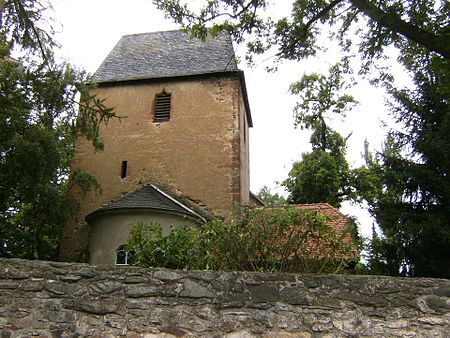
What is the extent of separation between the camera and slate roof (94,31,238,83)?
56.6 feet

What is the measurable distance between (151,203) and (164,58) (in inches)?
292

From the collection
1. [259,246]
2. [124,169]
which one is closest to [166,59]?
[124,169]

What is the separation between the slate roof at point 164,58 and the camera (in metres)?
17.2

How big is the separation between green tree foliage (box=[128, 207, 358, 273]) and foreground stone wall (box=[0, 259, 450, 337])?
5.56 ft

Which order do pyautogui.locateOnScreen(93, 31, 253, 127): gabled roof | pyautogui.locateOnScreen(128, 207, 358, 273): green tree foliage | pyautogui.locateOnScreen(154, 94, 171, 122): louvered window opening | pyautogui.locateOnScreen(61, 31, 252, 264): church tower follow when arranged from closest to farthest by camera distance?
pyautogui.locateOnScreen(128, 207, 358, 273): green tree foliage → pyautogui.locateOnScreen(61, 31, 252, 264): church tower → pyautogui.locateOnScreen(154, 94, 171, 122): louvered window opening → pyautogui.locateOnScreen(93, 31, 253, 127): gabled roof

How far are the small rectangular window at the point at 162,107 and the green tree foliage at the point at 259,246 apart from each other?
9964 mm

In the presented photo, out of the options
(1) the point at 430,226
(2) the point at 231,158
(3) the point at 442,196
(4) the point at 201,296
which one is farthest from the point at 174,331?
(2) the point at 231,158

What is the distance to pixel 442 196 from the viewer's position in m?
12.0

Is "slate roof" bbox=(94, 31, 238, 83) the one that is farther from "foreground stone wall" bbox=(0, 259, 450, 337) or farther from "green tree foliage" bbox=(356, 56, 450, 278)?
"foreground stone wall" bbox=(0, 259, 450, 337)

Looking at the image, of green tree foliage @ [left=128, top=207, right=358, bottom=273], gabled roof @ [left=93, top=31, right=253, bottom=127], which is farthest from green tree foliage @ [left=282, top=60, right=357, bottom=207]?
green tree foliage @ [left=128, top=207, right=358, bottom=273]

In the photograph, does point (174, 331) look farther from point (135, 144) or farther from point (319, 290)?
point (135, 144)

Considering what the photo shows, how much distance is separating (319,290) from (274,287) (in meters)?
0.46

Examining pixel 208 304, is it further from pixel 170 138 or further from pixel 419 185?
pixel 170 138

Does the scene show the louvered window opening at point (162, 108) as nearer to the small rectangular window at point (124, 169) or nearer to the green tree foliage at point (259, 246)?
the small rectangular window at point (124, 169)
